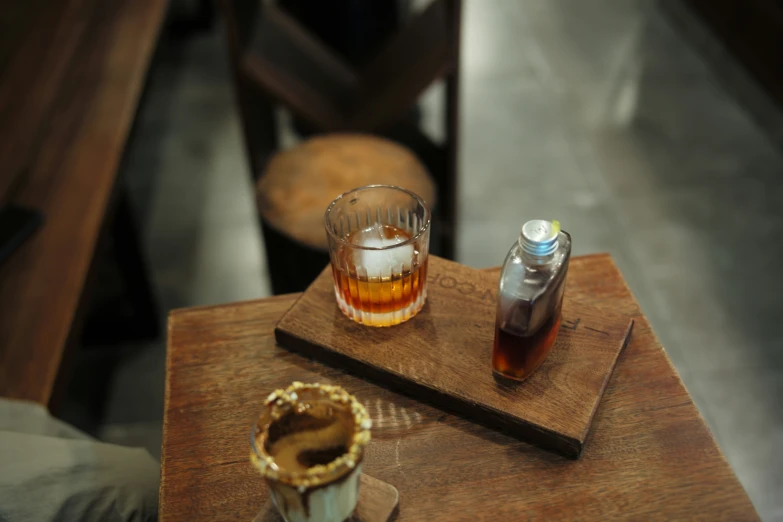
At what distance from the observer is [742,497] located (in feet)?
2.35

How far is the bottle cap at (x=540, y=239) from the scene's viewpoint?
0.72 m

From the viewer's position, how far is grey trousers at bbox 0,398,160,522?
0.80 meters

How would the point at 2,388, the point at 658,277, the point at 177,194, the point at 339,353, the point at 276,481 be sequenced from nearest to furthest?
the point at 276,481, the point at 339,353, the point at 2,388, the point at 658,277, the point at 177,194

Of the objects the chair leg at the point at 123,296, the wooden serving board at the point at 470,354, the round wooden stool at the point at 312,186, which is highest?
the wooden serving board at the point at 470,354

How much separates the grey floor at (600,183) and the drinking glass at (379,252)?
122cm

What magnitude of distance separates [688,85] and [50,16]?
2422 mm

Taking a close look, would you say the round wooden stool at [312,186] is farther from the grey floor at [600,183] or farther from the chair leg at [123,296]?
the grey floor at [600,183]

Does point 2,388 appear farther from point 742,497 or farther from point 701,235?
point 701,235

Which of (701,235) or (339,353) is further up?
(339,353)

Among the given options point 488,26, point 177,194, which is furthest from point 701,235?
point 177,194

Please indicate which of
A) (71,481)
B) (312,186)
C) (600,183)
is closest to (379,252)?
(71,481)

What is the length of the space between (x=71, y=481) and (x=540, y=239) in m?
0.59

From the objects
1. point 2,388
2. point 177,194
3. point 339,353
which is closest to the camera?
point 339,353

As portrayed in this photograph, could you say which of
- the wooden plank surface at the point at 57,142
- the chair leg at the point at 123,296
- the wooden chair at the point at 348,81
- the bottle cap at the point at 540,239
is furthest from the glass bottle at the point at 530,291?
the chair leg at the point at 123,296
